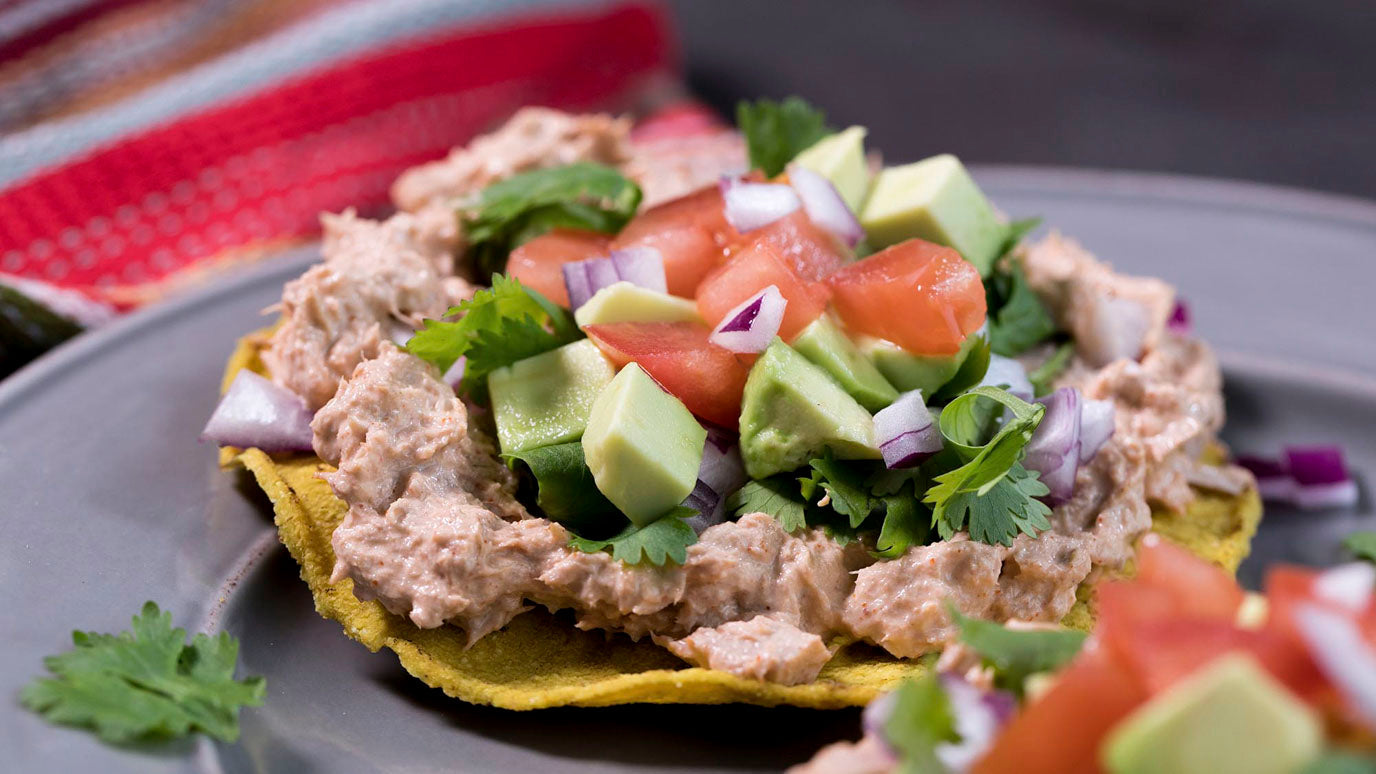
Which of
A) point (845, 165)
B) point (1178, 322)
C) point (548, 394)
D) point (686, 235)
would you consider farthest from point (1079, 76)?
point (548, 394)

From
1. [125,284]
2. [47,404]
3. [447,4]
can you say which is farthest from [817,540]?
[447,4]

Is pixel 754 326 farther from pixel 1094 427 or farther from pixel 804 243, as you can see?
pixel 1094 427

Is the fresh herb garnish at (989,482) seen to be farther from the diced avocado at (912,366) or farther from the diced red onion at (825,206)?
the diced red onion at (825,206)

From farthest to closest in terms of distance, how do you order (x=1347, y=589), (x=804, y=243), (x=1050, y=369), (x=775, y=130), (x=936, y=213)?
1. (x=775, y=130)
2. (x=1050, y=369)
3. (x=936, y=213)
4. (x=804, y=243)
5. (x=1347, y=589)

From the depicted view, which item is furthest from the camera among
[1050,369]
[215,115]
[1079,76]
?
[1079,76]

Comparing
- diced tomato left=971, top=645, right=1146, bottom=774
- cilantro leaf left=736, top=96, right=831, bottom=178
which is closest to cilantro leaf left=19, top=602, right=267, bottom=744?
diced tomato left=971, top=645, right=1146, bottom=774

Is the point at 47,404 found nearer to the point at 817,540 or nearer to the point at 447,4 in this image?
the point at 817,540
